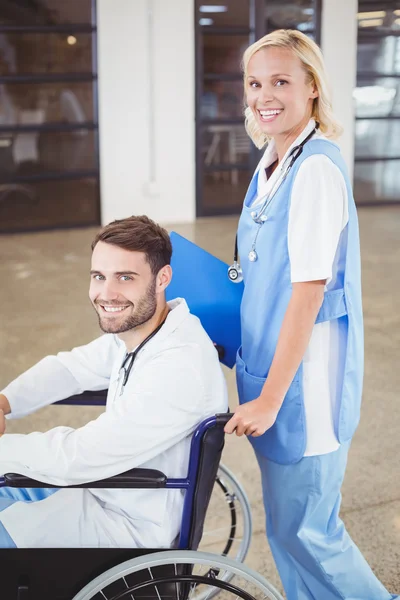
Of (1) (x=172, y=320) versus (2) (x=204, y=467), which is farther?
(1) (x=172, y=320)

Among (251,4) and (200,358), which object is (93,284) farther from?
(251,4)

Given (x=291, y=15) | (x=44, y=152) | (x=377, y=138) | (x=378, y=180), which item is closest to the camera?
(x=44, y=152)

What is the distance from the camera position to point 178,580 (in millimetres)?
1578

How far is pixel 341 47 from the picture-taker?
30.8 feet

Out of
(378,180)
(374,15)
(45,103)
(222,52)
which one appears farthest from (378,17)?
(45,103)

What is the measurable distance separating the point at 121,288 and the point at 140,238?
0.12m

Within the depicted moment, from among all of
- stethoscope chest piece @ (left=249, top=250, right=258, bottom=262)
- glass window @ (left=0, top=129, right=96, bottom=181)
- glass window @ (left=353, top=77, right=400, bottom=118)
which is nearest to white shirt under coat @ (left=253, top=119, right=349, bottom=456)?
stethoscope chest piece @ (left=249, top=250, right=258, bottom=262)

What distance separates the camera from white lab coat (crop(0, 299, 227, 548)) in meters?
1.60

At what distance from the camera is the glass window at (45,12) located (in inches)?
319

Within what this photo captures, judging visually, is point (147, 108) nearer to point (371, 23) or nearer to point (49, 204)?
point (49, 204)

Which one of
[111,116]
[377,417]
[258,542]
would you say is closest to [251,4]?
[111,116]

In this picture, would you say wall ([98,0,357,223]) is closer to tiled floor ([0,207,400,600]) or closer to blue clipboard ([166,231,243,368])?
tiled floor ([0,207,400,600])

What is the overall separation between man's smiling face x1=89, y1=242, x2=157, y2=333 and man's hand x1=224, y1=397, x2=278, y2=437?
299 millimetres

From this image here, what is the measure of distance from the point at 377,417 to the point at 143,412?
223 centimetres
